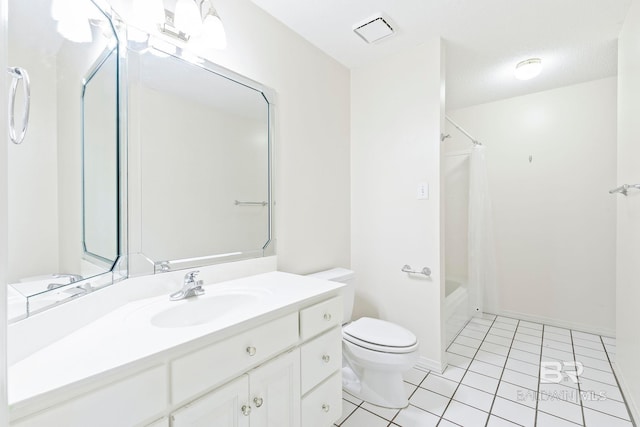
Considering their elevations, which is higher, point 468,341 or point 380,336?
point 380,336

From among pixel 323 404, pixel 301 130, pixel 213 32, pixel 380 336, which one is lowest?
pixel 323 404

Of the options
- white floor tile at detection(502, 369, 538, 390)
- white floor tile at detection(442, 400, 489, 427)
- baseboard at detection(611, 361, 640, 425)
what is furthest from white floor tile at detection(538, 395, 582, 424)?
white floor tile at detection(442, 400, 489, 427)

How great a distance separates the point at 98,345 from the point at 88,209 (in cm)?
46

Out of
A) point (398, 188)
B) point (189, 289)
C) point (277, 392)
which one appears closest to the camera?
point (277, 392)

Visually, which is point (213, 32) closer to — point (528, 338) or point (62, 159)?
point (62, 159)

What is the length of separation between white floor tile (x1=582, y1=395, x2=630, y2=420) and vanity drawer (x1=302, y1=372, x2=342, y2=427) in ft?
4.66

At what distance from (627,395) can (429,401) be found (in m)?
1.13

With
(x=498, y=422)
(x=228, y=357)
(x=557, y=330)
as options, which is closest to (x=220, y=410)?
(x=228, y=357)

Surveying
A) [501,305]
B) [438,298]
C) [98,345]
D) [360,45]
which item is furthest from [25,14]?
[501,305]

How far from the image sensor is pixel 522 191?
2857mm

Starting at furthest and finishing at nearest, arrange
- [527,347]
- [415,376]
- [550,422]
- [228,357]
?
[527,347] < [415,376] < [550,422] < [228,357]

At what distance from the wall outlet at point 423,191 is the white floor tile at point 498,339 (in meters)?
1.40

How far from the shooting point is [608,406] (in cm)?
159

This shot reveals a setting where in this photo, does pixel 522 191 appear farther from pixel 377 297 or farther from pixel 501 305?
pixel 377 297
